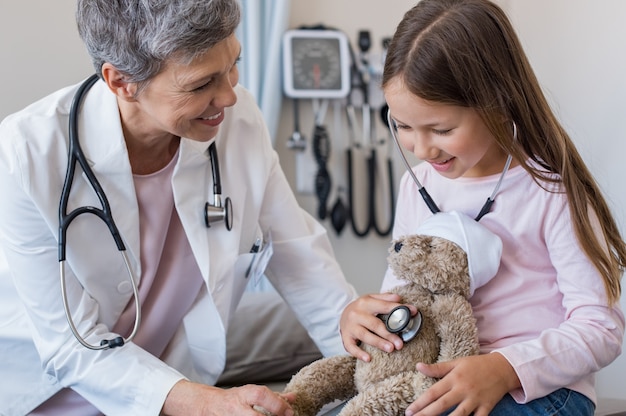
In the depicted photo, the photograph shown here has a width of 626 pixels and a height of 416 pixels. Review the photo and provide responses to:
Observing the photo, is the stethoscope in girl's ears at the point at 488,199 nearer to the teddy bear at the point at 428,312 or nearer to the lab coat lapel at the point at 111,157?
the teddy bear at the point at 428,312

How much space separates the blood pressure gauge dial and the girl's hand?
1.50m

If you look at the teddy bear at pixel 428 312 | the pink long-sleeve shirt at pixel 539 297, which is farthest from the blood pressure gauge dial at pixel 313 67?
the teddy bear at pixel 428 312

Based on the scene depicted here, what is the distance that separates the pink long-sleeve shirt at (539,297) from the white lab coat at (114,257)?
43cm

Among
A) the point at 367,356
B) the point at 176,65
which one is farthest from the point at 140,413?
the point at 176,65

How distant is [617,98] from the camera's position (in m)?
1.67

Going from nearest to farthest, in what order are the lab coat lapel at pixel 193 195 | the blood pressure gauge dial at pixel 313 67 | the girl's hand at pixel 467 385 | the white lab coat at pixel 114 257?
the girl's hand at pixel 467 385 < the white lab coat at pixel 114 257 < the lab coat lapel at pixel 193 195 < the blood pressure gauge dial at pixel 313 67

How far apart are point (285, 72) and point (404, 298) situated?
1.40m

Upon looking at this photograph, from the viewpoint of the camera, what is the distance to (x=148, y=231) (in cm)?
143

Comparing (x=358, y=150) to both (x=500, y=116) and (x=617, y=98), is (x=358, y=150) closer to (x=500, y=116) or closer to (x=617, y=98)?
(x=617, y=98)

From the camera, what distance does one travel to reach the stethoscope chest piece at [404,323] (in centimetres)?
108

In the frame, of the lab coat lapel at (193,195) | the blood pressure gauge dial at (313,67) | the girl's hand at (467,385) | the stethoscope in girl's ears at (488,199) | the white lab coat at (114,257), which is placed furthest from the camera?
the blood pressure gauge dial at (313,67)

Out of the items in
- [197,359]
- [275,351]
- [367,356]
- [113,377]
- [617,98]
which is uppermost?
[617,98]

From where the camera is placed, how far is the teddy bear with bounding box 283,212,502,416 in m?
1.06

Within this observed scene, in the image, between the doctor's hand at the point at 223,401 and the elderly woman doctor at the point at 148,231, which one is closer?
the doctor's hand at the point at 223,401
